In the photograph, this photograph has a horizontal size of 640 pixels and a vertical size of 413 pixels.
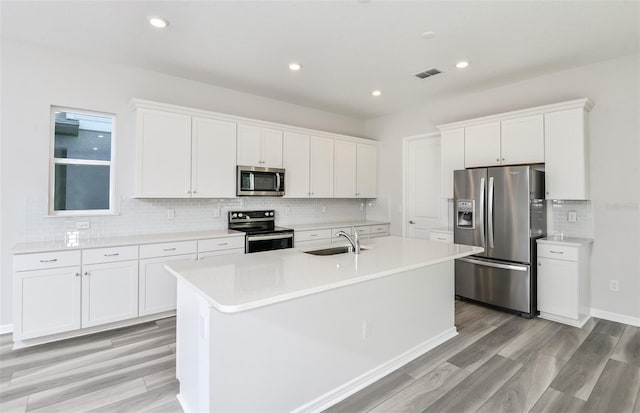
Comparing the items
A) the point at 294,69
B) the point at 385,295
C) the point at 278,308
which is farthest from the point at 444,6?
the point at 278,308

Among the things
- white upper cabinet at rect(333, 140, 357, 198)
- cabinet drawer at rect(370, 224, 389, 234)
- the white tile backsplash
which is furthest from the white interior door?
the white tile backsplash

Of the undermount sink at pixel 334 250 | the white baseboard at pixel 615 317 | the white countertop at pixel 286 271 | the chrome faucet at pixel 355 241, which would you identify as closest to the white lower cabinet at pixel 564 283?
the white baseboard at pixel 615 317

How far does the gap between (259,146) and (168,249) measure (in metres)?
1.76

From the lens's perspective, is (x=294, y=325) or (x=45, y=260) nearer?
(x=294, y=325)

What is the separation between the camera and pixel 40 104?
3236 mm

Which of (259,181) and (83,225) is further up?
(259,181)

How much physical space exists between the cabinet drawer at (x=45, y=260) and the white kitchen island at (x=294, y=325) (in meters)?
1.55

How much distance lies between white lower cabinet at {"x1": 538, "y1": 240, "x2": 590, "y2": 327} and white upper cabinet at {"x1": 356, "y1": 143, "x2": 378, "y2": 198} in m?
2.79

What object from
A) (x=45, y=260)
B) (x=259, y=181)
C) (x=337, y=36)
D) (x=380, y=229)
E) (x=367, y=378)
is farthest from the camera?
(x=380, y=229)

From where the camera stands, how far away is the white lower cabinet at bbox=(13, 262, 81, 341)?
9.07ft

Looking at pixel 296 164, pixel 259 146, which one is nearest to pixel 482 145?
pixel 296 164

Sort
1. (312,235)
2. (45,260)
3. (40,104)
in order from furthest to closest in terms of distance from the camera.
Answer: (312,235) < (40,104) < (45,260)

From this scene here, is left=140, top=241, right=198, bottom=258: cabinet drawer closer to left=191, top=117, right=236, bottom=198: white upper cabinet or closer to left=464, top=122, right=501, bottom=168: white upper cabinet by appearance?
left=191, top=117, right=236, bottom=198: white upper cabinet

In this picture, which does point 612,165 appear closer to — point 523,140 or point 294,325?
point 523,140
